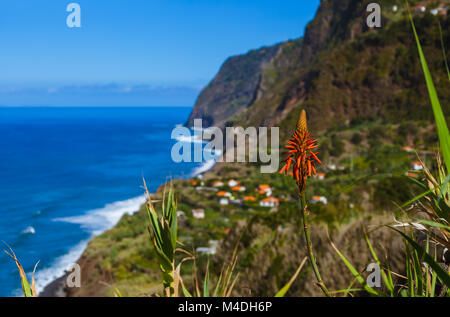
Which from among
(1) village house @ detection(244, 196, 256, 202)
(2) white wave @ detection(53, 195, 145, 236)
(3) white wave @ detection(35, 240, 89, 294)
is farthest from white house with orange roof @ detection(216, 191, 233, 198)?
(3) white wave @ detection(35, 240, 89, 294)

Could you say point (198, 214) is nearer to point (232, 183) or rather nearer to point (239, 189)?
point (239, 189)

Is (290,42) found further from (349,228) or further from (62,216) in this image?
(349,228)

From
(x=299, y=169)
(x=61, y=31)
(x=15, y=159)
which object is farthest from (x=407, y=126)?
(x=15, y=159)

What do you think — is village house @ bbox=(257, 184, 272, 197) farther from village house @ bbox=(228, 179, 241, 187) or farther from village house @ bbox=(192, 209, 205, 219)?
village house @ bbox=(192, 209, 205, 219)

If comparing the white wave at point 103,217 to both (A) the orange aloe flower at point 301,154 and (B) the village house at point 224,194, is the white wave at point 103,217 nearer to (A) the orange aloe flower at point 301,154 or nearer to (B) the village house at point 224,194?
(B) the village house at point 224,194

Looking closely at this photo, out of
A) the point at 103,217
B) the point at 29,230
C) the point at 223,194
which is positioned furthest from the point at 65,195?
the point at 223,194

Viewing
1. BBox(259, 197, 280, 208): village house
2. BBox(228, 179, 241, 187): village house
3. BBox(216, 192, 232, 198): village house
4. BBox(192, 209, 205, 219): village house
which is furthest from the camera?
BBox(228, 179, 241, 187): village house

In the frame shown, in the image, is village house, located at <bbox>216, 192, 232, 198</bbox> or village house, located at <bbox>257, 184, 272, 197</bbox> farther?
village house, located at <bbox>257, 184, 272, 197</bbox>

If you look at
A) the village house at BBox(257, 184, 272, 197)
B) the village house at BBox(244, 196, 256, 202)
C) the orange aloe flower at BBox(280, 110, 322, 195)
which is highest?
the orange aloe flower at BBox(280, 110, 322, 195)
